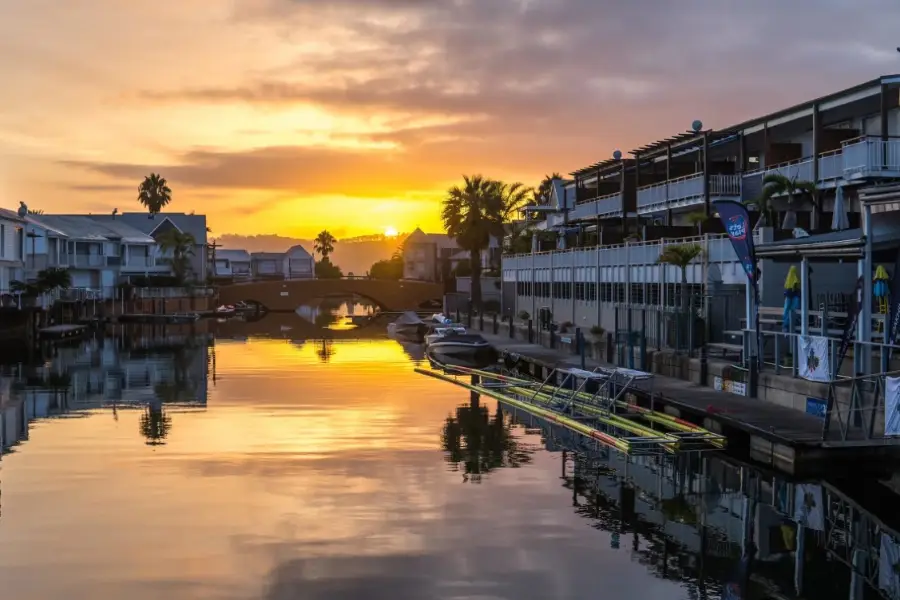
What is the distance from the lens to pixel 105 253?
125 metres

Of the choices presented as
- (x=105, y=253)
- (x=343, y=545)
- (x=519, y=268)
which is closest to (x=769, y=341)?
(x=343, y=545)

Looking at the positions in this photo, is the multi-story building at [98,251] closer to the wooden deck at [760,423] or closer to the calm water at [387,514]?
the calm water at [387,514]

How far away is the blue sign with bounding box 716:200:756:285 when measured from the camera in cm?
3297

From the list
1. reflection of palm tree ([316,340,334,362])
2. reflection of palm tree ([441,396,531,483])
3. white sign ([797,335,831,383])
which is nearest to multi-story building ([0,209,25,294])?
reflection of palm tree ([316,340,334,362])

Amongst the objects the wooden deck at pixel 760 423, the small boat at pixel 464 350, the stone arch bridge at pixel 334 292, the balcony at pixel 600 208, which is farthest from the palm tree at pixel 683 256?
the stone arch bridge at pixel 334 292

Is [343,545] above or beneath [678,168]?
beneath

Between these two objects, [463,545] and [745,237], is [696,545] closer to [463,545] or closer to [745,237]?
[463,545]

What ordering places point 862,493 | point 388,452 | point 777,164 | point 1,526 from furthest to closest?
point 777,164
point 388,452
point 862,493
point 1,526

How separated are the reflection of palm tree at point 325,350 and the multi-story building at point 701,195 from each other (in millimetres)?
14023

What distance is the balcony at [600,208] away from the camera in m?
70.3

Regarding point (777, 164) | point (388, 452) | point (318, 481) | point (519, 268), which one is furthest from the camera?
point (519, 268)

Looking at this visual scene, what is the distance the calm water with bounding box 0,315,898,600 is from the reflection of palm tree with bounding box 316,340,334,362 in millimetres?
27138

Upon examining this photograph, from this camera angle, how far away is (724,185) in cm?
5581

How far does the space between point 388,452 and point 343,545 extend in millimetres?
10539
